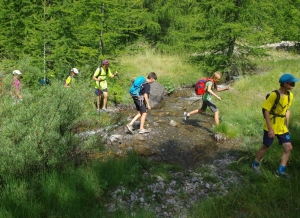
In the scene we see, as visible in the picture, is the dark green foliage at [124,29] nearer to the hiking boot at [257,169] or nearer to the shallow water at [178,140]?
the shallow water at [178,140]

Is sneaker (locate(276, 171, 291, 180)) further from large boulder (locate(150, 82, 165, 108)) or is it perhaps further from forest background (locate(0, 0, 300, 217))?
large boulder (locate(150, 82, 165, 108))

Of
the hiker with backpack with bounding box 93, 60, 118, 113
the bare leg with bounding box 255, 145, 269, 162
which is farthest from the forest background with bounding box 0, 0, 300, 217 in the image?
the hiker with backpack with bounding box 93, 60, 118, 113

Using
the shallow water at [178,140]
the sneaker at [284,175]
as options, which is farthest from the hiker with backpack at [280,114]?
the shallow water at [178,140]

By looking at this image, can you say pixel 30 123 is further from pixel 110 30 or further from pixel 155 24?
pixel 155 24

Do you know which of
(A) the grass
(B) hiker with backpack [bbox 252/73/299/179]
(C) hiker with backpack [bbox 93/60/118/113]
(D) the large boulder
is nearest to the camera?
(A) the grass

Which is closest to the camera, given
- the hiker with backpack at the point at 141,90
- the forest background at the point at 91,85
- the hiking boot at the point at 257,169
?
the forest background at the point at 91,85

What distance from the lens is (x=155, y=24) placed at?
2081cm

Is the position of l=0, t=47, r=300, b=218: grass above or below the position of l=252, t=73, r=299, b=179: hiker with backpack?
below

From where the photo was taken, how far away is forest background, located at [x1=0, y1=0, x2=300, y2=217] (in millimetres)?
4336

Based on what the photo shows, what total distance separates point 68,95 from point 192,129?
4.90 meters

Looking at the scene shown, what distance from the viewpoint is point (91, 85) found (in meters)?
10.8

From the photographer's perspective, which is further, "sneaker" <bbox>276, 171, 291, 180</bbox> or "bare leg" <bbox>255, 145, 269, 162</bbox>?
"bare leg" <bbox>255, 145, 269, 162</bbox>

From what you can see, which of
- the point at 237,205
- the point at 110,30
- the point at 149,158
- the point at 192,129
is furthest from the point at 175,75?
the point at 237,205

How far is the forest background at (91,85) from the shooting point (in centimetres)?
434
